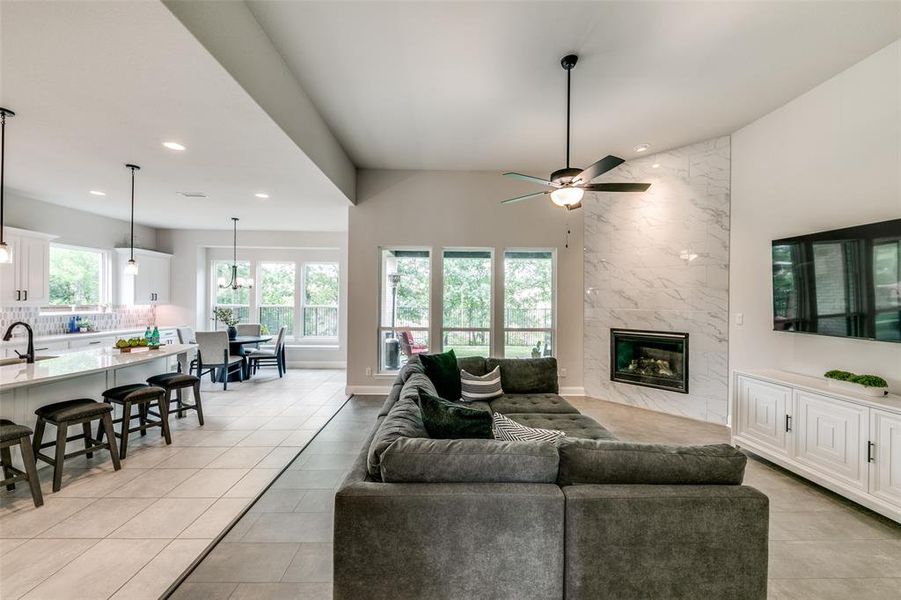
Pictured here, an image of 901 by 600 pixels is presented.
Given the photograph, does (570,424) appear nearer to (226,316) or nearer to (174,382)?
(174,382)

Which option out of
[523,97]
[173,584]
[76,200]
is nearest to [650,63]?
[523,97]

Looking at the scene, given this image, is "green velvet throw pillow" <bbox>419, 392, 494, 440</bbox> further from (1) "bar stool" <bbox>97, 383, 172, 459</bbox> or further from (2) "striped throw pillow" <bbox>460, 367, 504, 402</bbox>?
(1) "bar stool" <bbox>97, 383, 172, 459</bbox>

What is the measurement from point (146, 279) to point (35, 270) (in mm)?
1884

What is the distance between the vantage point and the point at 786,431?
288 cm

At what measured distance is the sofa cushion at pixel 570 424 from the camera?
2613 millimetres

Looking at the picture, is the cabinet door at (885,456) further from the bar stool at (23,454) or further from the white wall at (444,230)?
the bar stool at (23,454)

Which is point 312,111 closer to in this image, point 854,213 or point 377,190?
point 377,190

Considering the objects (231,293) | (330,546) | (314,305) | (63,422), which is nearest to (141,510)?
(63,422)

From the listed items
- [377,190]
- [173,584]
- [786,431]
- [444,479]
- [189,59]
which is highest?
[377,190]

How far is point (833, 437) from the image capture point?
2547 millimetres

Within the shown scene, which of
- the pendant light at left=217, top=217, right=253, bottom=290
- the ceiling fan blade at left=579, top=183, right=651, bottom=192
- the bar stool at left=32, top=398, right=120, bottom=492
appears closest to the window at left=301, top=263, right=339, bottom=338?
the pendant light at left=217, top=217, right=253, bottom=290

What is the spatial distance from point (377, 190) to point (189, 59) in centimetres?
333

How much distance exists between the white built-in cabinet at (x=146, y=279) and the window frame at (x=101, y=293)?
15cm

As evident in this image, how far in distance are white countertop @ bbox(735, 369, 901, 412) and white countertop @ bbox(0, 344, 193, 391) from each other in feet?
18.5
